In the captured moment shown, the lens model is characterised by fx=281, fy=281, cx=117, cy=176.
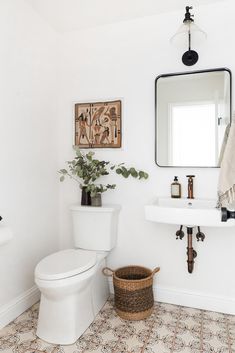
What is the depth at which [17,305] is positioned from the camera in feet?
6.80

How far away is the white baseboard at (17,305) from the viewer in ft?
6.38

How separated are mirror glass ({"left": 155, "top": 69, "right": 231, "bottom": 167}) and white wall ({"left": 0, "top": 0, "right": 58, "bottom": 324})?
954 millimetres

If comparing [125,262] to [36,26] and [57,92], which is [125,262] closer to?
[57,92]

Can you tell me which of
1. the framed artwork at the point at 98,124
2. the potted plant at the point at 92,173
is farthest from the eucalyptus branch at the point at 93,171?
the framed artwork at the point at 98,124

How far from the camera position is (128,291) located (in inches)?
80.3

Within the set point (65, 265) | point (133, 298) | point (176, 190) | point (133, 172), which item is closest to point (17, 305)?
point (65, 265)

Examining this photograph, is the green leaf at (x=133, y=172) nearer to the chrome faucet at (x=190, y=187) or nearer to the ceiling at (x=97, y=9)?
the chrome faucet at (x=190, y=187)

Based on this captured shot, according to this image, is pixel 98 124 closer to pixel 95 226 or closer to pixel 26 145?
pixel 26 145

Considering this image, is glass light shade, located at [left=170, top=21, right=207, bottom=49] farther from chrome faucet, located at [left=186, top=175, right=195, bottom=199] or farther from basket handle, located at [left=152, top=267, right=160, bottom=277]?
basket handle, located at [left=152, top=267, right=160, bottom=277]

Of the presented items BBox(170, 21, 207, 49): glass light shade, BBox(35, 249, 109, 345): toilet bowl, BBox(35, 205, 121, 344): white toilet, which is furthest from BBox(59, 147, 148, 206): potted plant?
BBox(170, 21, 207, 49): glass light shade

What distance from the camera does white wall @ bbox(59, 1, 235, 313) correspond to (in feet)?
7.02

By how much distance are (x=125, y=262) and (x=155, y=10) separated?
2.07 m

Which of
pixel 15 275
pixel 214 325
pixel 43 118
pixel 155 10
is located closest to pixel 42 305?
pixel 15 275

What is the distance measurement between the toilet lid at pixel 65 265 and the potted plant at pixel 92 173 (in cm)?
47
